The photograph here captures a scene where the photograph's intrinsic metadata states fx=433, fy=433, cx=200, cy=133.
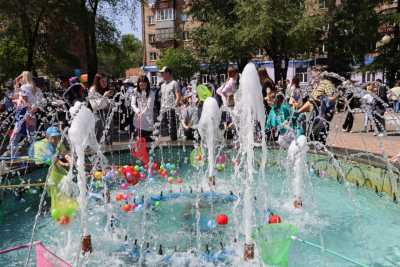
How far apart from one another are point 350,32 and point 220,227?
80.0 ft

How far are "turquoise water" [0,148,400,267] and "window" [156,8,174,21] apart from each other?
159 ft

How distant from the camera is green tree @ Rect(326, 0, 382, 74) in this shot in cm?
2464

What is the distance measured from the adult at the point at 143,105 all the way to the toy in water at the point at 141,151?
10.4 inches

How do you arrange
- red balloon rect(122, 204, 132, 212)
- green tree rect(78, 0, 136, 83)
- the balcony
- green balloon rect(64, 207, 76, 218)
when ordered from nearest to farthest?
green balloon rect(64, 207, 76, 218)
red balloon rect(122, 204, 132, 212)
green tree rect(78, 0, 136, 83)
the balcony

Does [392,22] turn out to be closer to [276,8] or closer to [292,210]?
[276,8]

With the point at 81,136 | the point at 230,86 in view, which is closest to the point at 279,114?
the point at 230,86

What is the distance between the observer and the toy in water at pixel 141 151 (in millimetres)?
7840

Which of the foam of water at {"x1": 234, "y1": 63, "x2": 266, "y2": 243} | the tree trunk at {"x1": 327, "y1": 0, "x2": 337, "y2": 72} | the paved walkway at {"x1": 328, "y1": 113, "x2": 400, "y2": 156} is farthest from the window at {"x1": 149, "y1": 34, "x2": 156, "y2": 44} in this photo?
the foam of water at {"x1": 234, "y1": 63, "x2": 266, "y2": 243}

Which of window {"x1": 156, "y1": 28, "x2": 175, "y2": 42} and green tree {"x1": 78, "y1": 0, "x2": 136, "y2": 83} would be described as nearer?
green tree {"x1": 78, "y1": 0, "x2": 136, "y2": 83}

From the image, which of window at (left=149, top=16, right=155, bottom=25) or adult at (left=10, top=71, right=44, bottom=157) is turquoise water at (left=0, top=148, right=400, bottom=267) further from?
window at (left=149, top=16, right=155, bottom=25)

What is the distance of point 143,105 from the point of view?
300 inches

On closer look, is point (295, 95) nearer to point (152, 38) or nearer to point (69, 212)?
point (69, 212)

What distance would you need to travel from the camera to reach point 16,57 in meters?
24.2

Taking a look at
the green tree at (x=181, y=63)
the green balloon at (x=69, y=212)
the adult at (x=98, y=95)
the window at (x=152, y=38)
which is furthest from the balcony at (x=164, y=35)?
the green balloon at (x=69, y=212)
